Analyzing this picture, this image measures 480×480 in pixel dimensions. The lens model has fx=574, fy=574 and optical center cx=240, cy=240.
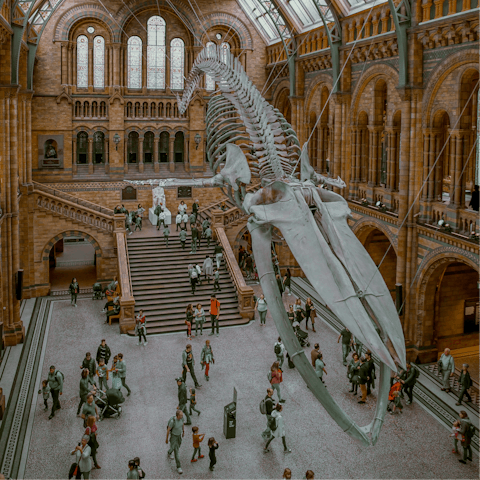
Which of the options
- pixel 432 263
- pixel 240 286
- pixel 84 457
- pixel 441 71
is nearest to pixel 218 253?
pixel 240 286

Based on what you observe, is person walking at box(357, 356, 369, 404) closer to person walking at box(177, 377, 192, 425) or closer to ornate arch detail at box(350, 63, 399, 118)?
person walking at box(177, 377, 192, 425)

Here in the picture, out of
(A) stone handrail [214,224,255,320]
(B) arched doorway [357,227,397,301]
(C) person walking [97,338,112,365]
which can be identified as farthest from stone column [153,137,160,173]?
(C) person walking [97,338,112,365]

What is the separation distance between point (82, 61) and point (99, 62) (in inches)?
33.2

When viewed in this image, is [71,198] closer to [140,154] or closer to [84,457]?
[140,154]

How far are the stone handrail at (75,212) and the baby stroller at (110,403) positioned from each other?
1230 centimetres

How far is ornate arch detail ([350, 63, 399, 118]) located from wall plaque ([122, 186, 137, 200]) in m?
13.0

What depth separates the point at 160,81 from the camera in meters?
30.5

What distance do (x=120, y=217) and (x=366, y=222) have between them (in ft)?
35.1

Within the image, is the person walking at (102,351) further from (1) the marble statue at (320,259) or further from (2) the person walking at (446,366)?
(2) the person walking at (446,366)

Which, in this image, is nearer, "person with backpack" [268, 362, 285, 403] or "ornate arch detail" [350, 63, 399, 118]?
"person with backpack" [268, 362, 285, 403]

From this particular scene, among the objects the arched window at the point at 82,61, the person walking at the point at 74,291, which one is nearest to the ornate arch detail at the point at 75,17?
the arched window at the point at 82,61

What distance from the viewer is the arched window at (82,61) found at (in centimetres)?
2900

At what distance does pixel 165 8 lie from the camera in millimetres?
29516

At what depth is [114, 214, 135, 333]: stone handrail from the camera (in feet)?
65.8
